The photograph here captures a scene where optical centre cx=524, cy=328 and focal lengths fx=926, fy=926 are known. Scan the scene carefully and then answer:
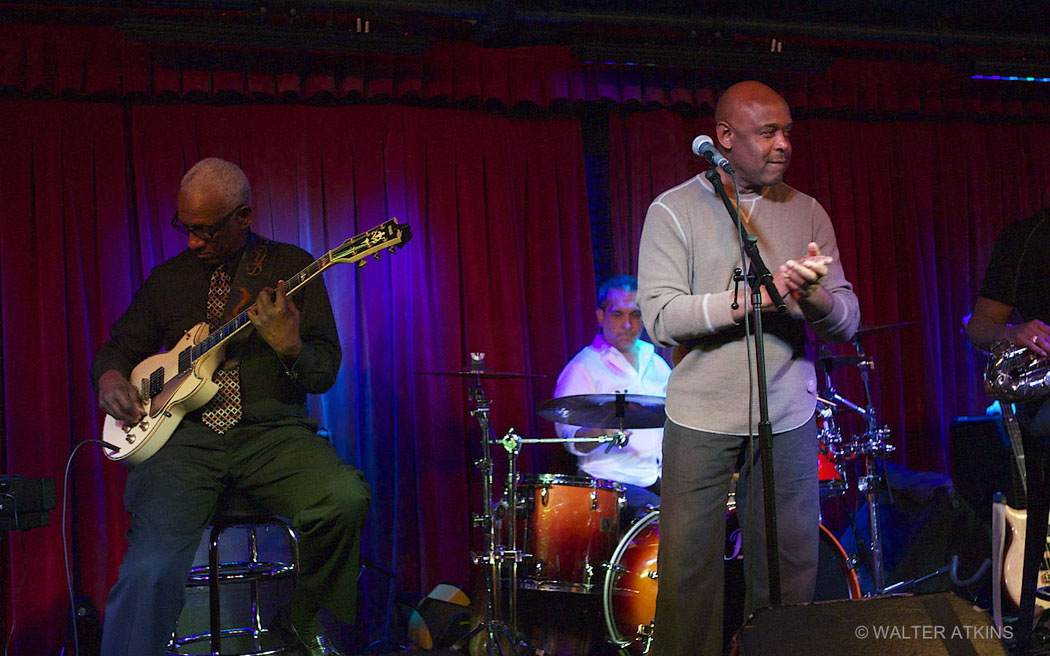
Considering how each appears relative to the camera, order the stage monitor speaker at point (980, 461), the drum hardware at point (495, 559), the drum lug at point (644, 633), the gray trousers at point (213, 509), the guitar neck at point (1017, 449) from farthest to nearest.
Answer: the stage monitor speaker at point (980, 461), the drum hardware at point (495, 559), the drum lug at point (644, 633), the guitar neck at point (1017, 449), the gray trousers at point (213, 509)

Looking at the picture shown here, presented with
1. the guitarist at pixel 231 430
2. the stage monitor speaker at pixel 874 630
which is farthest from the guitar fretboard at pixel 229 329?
the stage monitor speaker at pixel 874 630

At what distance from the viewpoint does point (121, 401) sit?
3.41 m

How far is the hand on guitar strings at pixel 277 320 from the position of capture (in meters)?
3.28

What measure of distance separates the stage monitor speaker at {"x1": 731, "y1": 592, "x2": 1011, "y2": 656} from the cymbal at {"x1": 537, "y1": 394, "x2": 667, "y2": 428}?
75.7 inches

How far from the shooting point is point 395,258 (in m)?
5.36

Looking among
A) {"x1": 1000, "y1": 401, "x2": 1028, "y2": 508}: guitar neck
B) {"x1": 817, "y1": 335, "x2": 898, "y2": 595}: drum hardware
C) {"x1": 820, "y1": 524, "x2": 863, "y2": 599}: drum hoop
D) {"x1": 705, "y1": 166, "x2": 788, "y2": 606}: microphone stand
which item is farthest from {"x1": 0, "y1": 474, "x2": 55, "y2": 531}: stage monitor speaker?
{"x1": 1000, "y1": 401, "x2": 1028, "y2": 508}: guitar neck

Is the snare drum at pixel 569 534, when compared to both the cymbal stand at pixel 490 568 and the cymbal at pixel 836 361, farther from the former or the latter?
the cymbal at pixel 836 361

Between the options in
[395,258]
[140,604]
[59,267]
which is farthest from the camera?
[395,258]

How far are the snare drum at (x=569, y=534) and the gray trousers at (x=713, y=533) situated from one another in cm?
Result: 146

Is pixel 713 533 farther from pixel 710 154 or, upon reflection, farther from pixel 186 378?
pixel 186 378

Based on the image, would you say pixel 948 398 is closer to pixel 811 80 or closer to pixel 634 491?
pixel 811 80

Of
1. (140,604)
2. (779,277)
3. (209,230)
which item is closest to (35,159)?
(209,230)

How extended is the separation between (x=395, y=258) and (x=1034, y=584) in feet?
11.6

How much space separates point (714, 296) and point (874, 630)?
964mm
